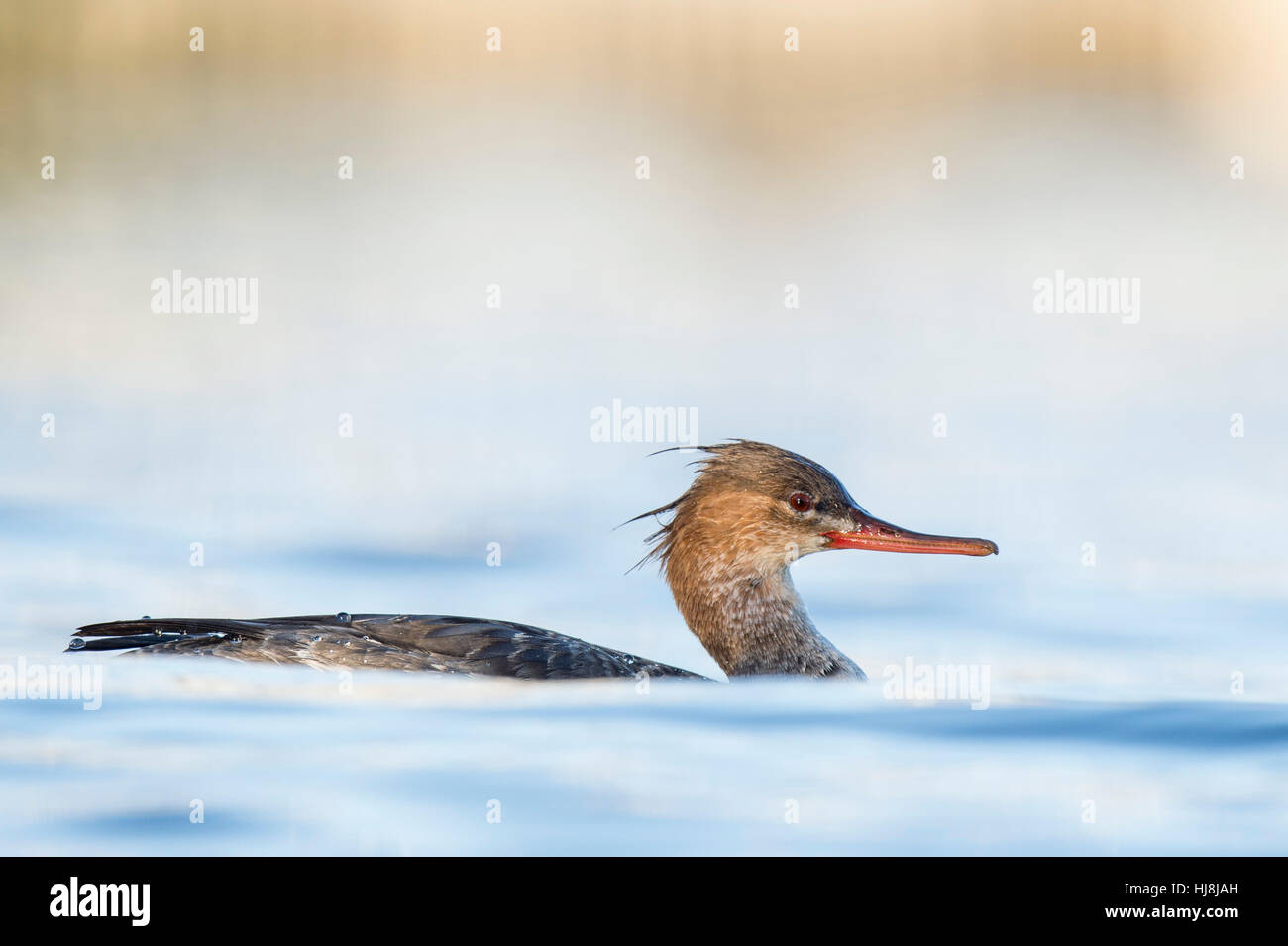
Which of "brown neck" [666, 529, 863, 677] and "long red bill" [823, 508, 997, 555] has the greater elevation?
"long red bill" [823, 508, 997, 555]

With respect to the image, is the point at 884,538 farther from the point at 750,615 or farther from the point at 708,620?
the point at 708,620

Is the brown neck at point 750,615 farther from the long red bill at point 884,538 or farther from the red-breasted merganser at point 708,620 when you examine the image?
the long red bill at point 884,538

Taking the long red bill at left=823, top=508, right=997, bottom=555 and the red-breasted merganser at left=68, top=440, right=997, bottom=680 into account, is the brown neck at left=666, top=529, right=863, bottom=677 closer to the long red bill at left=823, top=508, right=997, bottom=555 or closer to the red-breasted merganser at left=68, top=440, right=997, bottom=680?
the red-breasted merganser at left=68, top=440, right=997, bottom=680

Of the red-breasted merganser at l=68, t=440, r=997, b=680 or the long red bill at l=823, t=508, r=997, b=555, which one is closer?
the red-breasted merganser at l=68, t=440, r=997, b=680

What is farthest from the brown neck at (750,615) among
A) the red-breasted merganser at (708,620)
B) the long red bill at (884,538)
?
the long red bill at (884,538)

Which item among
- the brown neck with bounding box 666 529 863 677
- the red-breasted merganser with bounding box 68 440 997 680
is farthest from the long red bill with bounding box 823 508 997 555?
the brown neck with bounding box 666 529 863 677

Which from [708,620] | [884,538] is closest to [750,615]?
[708,620]
